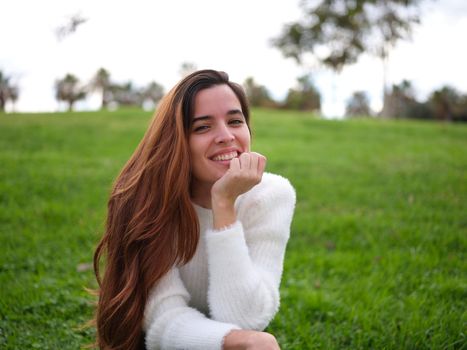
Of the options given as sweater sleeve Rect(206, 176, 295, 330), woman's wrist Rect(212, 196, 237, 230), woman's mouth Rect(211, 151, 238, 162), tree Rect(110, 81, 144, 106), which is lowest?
sweater sleeve Rect(206, 176, 295, 330)

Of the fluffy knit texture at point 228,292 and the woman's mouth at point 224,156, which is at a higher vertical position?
the woman's mouth at point 224,156

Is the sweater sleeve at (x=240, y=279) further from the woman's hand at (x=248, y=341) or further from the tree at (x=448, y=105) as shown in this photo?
the tree at (x=448, y=105)

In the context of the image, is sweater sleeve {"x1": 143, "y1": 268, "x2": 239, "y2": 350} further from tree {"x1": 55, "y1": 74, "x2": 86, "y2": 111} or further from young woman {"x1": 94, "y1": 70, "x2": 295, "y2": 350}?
tree {"x1": 55, "y1": 74, "x2": 86, "y2": 111}

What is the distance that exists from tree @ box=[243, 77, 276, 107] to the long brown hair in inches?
1896

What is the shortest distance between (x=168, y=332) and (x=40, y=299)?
1.73 meters

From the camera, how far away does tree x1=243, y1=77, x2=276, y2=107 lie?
49.9 m

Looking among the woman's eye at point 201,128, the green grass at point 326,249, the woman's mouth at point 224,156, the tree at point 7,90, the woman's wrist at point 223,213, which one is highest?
the tree at point 7,90

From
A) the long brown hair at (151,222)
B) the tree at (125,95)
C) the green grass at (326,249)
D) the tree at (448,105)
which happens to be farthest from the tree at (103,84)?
the long brown hair at (151,222)

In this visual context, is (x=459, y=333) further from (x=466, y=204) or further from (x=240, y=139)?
(x=466, y=204)

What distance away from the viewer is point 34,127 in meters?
13.3

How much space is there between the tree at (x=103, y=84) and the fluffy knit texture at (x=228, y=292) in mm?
52807

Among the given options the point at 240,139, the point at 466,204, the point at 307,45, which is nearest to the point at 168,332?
the point at 240,139

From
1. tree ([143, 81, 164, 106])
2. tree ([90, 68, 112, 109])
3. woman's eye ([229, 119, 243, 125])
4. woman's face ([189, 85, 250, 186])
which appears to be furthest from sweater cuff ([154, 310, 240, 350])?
tree ([143, 81, 164, 106])

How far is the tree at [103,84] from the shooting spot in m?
52.2
